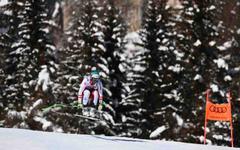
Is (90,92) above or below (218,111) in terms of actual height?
above

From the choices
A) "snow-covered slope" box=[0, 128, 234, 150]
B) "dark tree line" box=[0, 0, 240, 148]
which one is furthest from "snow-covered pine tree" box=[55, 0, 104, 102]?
"snow-covered slope" box=[0, 128, 234, 150]

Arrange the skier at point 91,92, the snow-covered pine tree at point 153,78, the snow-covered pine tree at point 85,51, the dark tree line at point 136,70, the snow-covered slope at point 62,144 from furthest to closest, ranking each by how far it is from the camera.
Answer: the snow-covered pine tree at point 153,78
the snow-covered pine tree at point 85,51
the dark tree line at point 136,70
the skier at point 91,92
the snow-covered slope at point 62,144

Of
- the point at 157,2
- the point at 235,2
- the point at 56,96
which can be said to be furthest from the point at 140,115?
the point at 235,2

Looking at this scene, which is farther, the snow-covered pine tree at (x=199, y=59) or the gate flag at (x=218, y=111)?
the snow-covered pine tree at (x=199, y=59)

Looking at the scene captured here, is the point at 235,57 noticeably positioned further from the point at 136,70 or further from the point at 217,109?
the point at 217,109

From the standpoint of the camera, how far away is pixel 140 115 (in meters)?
38.7

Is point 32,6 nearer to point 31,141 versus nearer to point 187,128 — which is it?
point 187,128

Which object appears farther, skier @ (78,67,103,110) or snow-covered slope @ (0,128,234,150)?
skier @ (78,67,103,110)

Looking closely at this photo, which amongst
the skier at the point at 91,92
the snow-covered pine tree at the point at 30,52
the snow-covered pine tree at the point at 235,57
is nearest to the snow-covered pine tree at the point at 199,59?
the snow-covered pine tree at the point at 235,57

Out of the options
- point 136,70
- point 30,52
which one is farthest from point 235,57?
point 30,52

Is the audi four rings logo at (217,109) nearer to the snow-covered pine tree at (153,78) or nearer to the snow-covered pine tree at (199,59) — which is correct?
the snow-covered pine tree at (199,59)

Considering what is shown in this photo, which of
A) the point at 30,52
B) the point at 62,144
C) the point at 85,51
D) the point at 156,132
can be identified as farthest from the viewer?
the point at 30,52

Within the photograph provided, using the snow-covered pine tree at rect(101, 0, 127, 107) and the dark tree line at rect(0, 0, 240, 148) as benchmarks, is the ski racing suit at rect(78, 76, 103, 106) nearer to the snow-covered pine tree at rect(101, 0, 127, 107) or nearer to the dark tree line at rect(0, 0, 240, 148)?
the dark tree line at rect(0, 0, 240, 148)

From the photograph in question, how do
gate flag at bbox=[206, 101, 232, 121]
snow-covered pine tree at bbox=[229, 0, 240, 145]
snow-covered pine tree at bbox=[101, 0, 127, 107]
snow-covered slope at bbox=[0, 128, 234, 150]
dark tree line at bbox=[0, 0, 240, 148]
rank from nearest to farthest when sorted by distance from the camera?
snow-covered slope at bbox=[0, 128, 234, 150], gate flag at bbox=[206, 101, 232, 121], snow-covered pine tree at bbox=[229, 0, 240, 145], dark tree line at bbox=[0, 0, 240, 148], snow-covered pine tree at bbox=[101, 0, 127, 107]
